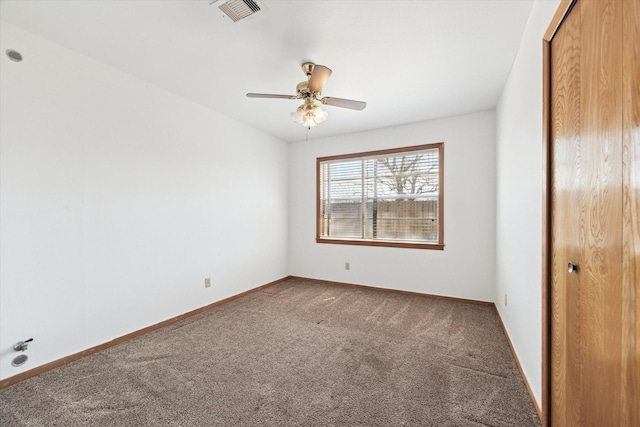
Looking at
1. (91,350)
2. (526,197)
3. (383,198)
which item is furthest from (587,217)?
(91,350)

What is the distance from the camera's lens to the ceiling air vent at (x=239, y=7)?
5.51 feet

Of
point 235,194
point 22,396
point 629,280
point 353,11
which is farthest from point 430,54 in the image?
point 22,396

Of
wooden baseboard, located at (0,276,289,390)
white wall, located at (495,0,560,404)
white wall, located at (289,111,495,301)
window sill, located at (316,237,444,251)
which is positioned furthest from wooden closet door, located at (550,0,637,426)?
wooden baseboard, located at (0,276,289,390)

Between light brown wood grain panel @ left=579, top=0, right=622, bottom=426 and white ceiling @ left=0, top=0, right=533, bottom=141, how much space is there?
1.02 metres

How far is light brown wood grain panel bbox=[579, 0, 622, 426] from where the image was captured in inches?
33.5

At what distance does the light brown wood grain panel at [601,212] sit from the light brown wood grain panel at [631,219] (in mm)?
30

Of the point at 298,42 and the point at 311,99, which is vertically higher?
the point at 298,42

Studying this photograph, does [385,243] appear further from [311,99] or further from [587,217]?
[587,217]

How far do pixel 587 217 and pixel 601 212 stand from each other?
11cm

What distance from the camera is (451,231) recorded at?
12.0 ft

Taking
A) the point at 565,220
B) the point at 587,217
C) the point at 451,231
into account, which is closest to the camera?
the point at 587,217

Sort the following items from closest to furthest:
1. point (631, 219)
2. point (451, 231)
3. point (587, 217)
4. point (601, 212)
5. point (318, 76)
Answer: point (631, 219), point (601, 212), point (587, 217), point (318, 76), point (451, 231)

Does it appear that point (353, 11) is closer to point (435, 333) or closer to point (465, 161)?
point (465, 161)

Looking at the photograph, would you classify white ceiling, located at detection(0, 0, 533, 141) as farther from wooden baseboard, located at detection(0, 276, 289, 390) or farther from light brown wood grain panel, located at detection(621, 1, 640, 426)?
wooden baseboard, located at detection(0, 276, 289, 390)
